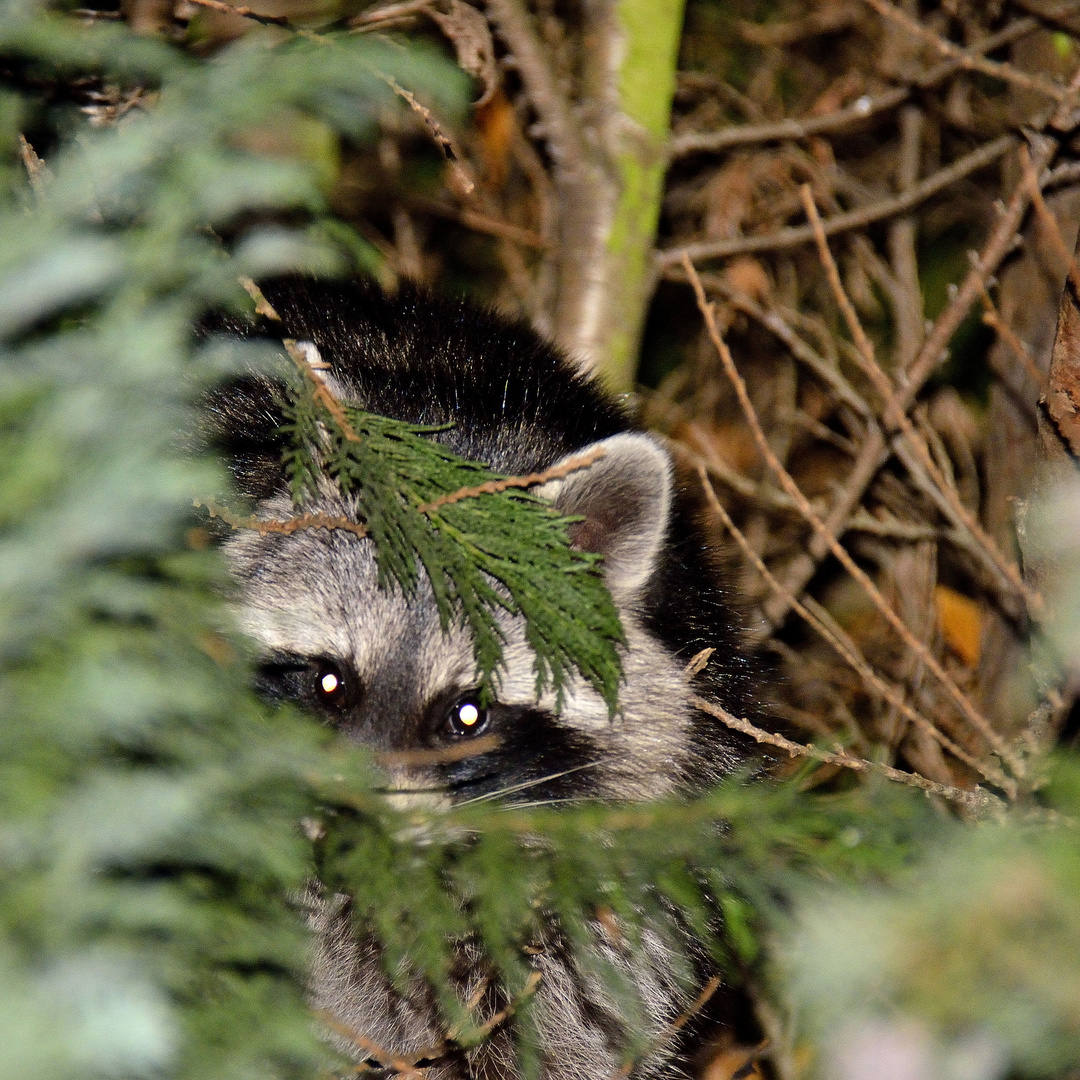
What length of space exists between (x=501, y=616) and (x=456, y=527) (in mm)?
808

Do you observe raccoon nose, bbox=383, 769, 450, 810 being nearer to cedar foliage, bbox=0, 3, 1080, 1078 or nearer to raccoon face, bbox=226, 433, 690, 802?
raccoon face, bbox=226, 433, 690, 802

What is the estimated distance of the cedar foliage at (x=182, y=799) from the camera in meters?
0.97

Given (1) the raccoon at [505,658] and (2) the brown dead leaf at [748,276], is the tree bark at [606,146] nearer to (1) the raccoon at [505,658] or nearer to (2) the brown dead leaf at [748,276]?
(1) the raccoon at [505,658]

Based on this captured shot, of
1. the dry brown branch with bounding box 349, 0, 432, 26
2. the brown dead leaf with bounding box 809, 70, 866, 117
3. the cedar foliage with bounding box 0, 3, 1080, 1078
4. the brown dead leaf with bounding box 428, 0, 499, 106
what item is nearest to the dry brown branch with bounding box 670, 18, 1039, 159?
the brown dead leaf with bounding box 809, 70, 866, 117

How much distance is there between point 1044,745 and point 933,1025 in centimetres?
167

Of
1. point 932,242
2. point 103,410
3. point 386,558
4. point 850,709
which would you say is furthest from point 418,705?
point 932,242

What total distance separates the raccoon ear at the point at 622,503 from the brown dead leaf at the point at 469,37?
1.08 metres

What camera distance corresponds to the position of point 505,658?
2.57m

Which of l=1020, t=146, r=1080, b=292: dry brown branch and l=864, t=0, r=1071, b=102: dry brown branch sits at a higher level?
l=864, t=0, r=1071, b=102: dry brown branch

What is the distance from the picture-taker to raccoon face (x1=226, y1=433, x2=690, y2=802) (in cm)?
256

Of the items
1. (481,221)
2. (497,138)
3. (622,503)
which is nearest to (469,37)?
(481,221)

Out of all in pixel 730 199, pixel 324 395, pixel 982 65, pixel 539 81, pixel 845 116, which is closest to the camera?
pixel 324 395

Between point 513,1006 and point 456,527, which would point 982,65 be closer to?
point 456,527

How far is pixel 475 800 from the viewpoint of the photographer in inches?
91.9
